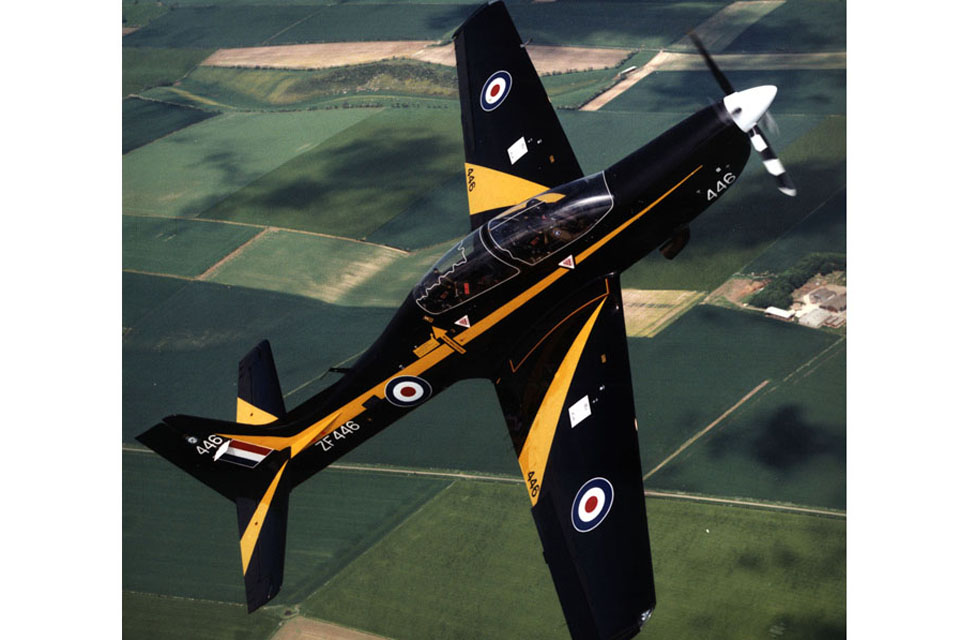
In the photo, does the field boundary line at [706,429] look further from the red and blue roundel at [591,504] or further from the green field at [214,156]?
the green field at [214,156]

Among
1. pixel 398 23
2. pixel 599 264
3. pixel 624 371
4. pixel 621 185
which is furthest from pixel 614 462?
pixel 398 23

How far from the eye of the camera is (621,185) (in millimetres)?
11672

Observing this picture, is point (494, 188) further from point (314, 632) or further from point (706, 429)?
point (314, 632)

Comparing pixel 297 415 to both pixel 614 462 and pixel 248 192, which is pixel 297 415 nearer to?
pixel 614 462

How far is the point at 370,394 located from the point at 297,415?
2.75ft

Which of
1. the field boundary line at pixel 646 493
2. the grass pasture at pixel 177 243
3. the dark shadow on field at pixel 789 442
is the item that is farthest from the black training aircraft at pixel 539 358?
the grass pasture at pixel 177 243

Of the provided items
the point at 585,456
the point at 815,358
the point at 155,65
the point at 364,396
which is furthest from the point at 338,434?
the point at 155,65

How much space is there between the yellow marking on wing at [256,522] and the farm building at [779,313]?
5.83 meters

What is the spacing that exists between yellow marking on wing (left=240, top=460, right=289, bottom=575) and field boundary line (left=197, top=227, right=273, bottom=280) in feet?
13.1

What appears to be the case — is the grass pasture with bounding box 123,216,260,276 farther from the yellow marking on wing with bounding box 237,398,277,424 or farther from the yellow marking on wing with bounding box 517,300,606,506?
the yellow marking on wing with bounding box 517,300,606,506

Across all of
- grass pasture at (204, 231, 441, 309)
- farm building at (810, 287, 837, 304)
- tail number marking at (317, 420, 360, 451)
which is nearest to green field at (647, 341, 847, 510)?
farm building at (810, 287, 837, 304)

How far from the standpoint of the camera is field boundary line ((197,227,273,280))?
15219mm

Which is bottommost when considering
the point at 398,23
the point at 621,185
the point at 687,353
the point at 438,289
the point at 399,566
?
the point at 399,566

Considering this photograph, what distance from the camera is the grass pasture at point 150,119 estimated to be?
16.7m
